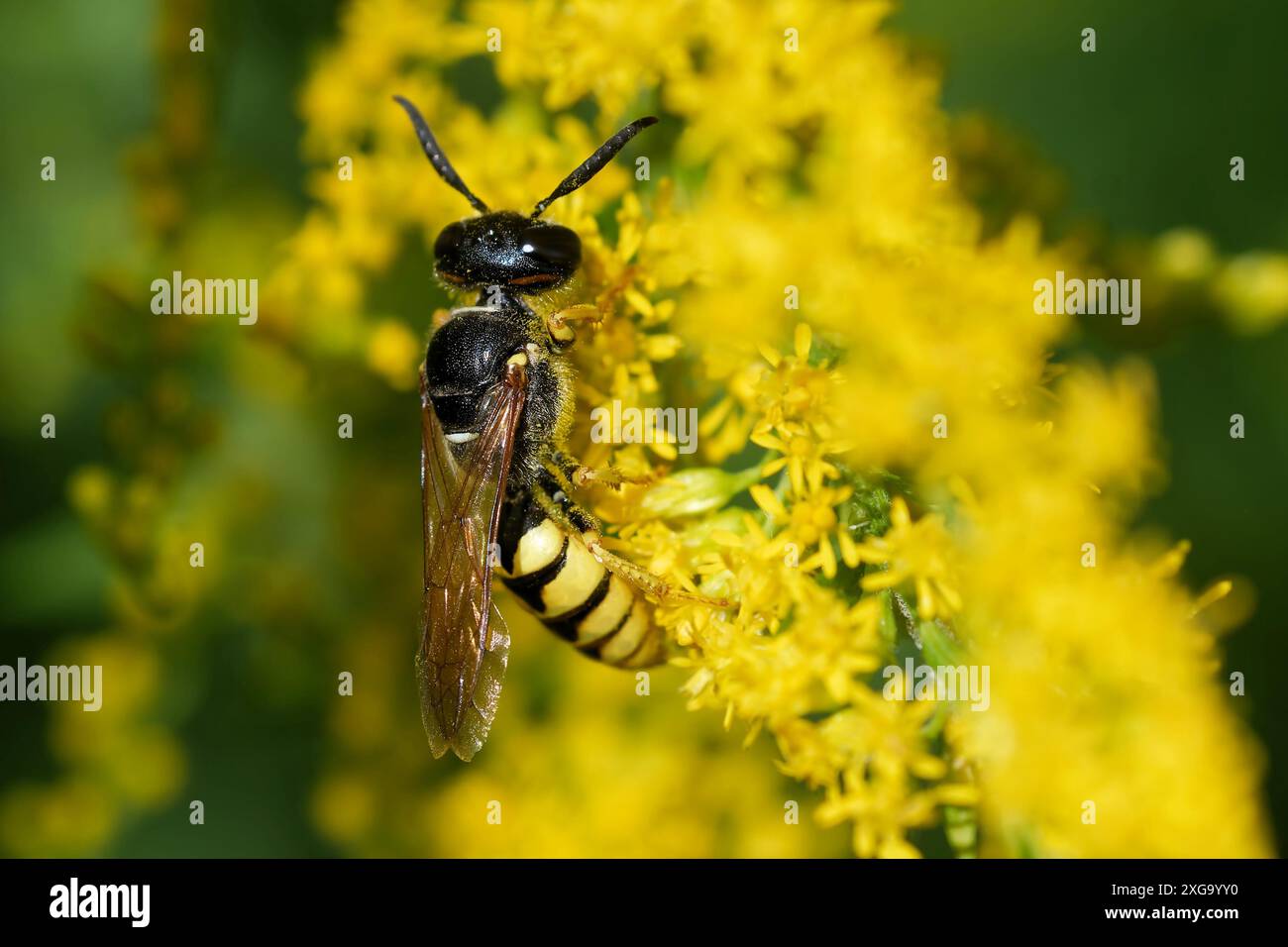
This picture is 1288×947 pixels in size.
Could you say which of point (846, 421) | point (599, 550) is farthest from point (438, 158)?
point (846, 421)

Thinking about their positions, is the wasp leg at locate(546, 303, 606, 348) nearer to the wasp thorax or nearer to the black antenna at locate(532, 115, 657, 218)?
the wasp thorax

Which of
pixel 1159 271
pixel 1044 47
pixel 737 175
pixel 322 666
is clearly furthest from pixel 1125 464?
pixel 322 666

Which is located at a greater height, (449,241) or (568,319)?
(449,241)

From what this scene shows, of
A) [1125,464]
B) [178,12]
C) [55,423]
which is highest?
[178,12]

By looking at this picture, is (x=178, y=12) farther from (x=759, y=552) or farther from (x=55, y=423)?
(x=759, y=552)

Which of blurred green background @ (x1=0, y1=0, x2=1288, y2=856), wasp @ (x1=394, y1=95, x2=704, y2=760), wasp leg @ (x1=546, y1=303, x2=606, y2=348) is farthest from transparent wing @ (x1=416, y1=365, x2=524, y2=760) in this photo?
blurred green background @ (x1=0, y1=0, x2=1288, y2=856)

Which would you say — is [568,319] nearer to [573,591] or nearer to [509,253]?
[509,253]
